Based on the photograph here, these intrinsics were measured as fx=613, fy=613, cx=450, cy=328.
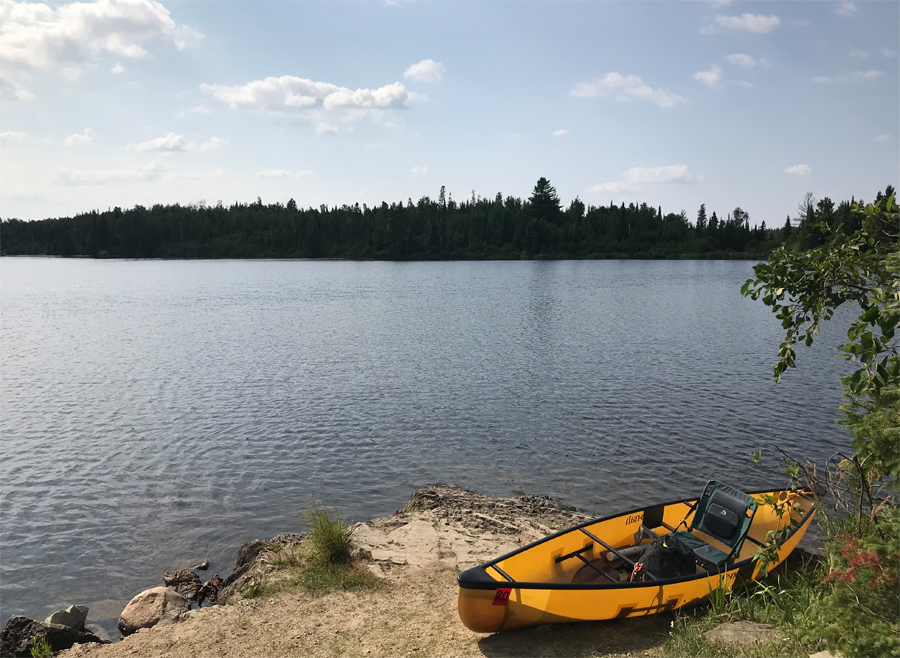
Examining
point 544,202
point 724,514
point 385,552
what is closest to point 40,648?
point 385,552

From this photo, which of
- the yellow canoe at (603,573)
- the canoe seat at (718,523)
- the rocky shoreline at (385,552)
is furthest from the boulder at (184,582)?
the canoe seat at (718,523)

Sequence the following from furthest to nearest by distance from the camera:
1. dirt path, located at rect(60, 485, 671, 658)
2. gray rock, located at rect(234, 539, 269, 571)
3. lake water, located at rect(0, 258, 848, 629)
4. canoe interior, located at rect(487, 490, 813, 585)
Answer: lake water, located at rect(0, 258, 848, 629)
gray rock, located at rect(234, 539, 269, 571)
canoe interior, located at rect(487, 490, 813, 585)
dirt path, located at rect(60, 485, 671, 658)

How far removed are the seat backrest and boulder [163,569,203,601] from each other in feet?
29.2

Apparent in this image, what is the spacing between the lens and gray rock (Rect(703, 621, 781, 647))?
6984 millimetres

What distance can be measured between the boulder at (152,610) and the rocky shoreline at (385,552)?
2cm

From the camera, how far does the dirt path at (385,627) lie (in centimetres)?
805

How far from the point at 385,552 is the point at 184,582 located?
3770 mm

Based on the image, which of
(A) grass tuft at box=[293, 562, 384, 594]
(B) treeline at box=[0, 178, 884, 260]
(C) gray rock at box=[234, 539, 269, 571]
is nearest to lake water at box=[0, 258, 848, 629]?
(C) gray rock at box=[234, 539, 269, 571]

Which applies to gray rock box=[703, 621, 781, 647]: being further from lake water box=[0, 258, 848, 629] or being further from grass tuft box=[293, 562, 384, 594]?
lake water box=[0, 258, 848, 629]

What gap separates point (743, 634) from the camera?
7.30 meters

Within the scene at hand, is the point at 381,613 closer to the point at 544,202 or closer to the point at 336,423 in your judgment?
the point at 336,423

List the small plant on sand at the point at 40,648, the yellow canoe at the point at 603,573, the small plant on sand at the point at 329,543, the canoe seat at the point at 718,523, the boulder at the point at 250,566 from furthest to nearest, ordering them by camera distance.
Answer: the small plant on sand at the point at 329,543, the boulder at the point at 250,566, the canoe seat at the point at 718,523, the small plant on sand at the point at 40,648, the yellow canoe at the point at 603,573

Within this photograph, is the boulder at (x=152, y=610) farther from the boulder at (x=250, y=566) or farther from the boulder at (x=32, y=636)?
the boulder at (x=250, y=566)

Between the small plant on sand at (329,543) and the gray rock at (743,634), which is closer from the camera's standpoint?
the gray rock at (743,634)
